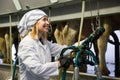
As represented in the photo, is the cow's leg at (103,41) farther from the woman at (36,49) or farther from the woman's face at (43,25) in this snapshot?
the woman's face at (43,25)

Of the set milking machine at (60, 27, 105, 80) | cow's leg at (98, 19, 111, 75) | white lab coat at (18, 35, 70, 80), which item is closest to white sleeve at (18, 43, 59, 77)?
white lab coat at (18, 35, 70, 80)

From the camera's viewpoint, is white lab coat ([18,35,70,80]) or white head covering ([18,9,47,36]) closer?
white lab coat ([18,35,70,80])

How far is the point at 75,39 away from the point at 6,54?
2308 mm

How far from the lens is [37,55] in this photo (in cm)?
229

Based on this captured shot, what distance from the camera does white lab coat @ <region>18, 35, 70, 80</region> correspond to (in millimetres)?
2135

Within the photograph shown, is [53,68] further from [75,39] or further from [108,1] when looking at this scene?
[75,39]

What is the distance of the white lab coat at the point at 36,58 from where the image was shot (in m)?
2.13

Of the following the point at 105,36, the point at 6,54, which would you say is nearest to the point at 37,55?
the point at 105,36

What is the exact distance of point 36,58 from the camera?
222cm

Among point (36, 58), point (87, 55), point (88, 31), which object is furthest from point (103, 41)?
point (36, 58)

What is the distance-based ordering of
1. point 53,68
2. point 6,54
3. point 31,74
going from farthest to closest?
point 6,54
point 31,74
point 53,68

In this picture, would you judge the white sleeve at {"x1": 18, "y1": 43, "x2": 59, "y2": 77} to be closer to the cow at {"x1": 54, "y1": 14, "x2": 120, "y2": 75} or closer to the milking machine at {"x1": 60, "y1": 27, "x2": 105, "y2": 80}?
the milking machine at {"x1": 60, "y1": 27, "x2": 105, "y2": 80}

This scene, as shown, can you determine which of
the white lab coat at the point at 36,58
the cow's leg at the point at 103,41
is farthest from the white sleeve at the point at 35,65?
the cow's leg at the point at 103,41

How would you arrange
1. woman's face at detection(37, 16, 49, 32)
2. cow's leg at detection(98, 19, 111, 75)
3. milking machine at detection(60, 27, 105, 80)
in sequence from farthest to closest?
cow's leg at detection(98, 19, 111, 75), woman's face at detection(37, 16, 49, 32), milking machine at detection(60, 27, 105, 80)
